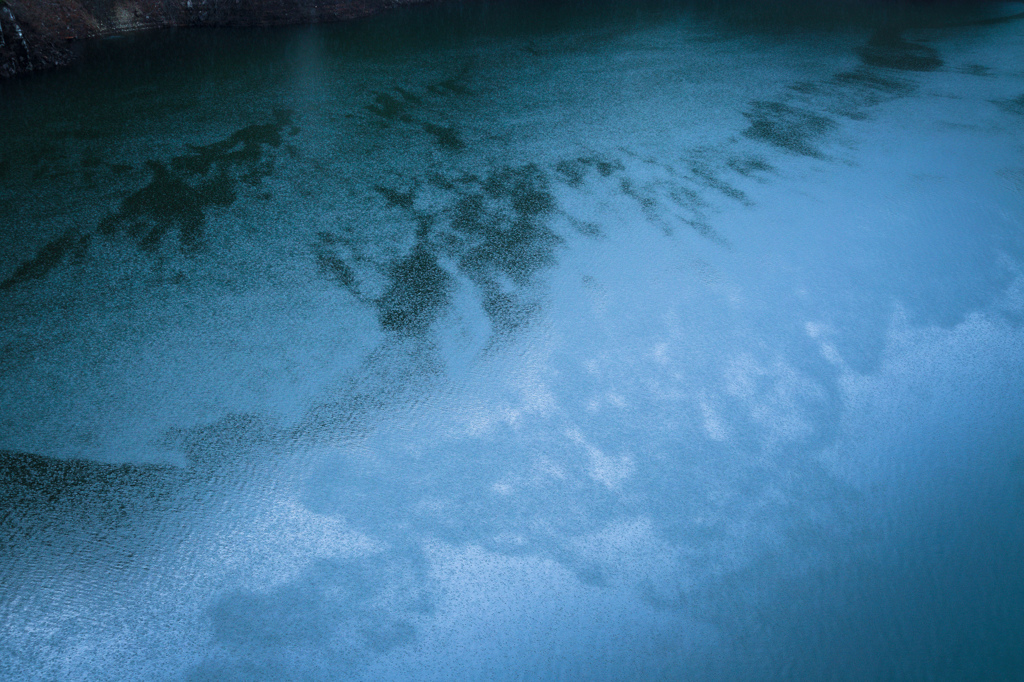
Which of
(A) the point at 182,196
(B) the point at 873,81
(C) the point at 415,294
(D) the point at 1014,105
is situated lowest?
(C) the point at 415,294

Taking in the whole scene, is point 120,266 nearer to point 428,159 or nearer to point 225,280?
point 225,280

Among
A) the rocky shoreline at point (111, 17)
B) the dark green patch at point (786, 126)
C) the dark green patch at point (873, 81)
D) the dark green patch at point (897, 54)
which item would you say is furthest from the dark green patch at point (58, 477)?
the dark green patch at point (897, 54)

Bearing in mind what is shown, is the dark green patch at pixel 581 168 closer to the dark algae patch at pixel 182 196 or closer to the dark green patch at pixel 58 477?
the dark algae patch at pixel 182 196

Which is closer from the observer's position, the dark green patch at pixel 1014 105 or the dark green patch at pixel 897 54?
the dark green patch at pixel 1014 105

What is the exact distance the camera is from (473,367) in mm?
3158

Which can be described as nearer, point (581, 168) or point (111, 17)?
point (581, 168)

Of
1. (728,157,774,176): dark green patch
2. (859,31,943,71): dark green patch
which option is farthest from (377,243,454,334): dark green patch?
(859,31,943,71): dark green patch

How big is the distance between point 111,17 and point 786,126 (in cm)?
581

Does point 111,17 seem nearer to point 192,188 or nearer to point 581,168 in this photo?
point 192,188

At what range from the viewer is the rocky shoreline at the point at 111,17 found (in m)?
5.51

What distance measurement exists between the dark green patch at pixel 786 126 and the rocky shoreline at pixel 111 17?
4.23 meters

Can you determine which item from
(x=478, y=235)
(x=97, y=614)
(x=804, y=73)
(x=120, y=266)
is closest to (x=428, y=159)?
(x=478, y=235)

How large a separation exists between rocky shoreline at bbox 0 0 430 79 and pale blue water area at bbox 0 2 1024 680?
33 cm

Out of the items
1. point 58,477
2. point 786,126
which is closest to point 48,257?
point 58,477
